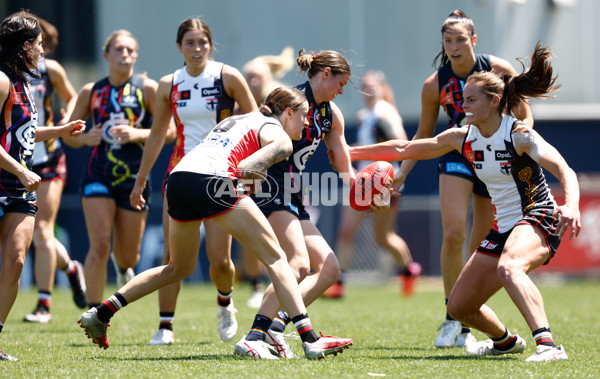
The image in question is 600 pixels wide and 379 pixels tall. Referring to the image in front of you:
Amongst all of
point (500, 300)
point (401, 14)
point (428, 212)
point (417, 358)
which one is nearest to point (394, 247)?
point (500, 300)

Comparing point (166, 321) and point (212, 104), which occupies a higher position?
point (212, 104)

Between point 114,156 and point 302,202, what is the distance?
226 cm

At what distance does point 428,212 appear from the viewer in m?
14.1

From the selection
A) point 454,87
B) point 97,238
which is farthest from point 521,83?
point 97,238

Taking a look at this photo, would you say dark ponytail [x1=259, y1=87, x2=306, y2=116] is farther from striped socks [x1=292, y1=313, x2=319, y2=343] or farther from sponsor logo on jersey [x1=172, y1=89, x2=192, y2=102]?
striped socks [x1=292, y1=313, x2=319, y2=343]

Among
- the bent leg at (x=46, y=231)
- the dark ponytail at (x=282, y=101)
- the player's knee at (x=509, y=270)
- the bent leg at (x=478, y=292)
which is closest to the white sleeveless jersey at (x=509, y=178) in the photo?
the bent leg at (x=478, y=292)

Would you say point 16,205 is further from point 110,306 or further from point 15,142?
point 110,306

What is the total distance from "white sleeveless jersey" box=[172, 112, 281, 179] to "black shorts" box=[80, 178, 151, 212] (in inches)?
85.3

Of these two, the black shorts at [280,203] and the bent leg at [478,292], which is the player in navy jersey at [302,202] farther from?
the bent leg at [478,292]

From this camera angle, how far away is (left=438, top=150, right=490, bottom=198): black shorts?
21.0 ft

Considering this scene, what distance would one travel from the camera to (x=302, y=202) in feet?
19.5

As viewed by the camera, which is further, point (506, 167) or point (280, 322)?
point (280, 322)

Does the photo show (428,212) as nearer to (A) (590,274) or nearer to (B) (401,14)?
(A) (590,274)

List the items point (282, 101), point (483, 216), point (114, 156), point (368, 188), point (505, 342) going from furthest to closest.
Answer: point (114, 156), point (483, 216), point (368, 188), point (505, 342), point (282, 101)
